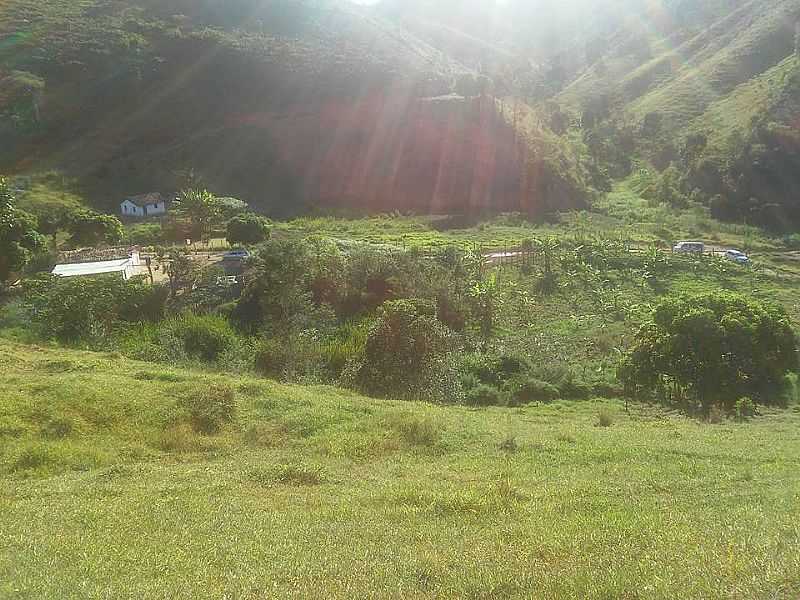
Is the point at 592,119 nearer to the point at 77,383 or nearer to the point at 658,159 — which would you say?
the point at 658,159

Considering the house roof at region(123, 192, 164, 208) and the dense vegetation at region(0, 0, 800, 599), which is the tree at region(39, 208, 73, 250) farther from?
the house roof at region(123, 192, 164, 208)

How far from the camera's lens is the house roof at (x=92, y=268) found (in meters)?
24.8

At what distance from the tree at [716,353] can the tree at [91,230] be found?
27.1 m

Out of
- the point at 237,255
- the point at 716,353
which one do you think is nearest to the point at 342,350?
the point at 716,353

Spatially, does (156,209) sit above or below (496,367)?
below

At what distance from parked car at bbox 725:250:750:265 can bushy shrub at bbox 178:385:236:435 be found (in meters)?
28.4

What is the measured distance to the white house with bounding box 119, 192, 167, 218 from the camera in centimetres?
4450

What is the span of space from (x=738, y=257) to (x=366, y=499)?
3061 cm

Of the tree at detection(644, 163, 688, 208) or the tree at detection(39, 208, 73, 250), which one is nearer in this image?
the tree at detection(39, 208, 73, 250)

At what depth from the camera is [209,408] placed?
12.0m

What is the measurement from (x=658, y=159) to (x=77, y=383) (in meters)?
62.1

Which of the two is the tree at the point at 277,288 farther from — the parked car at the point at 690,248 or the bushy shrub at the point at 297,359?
the parked car at the point at 690,248

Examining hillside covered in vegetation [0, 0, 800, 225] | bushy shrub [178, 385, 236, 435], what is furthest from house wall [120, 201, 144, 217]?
bushy shrub [178, 385, 236, 435]

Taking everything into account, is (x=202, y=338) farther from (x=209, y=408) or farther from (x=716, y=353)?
(x=716, y=353)
